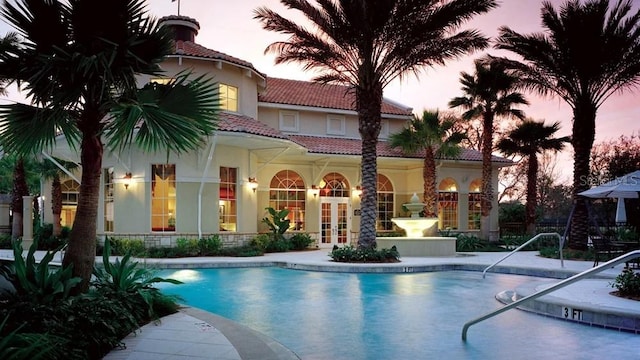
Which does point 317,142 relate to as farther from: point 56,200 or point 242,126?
point 56,200

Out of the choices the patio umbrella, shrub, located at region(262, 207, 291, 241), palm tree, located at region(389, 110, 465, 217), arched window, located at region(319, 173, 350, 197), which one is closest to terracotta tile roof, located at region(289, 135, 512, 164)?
palm tree, located at region(389, 110, 465, 217)

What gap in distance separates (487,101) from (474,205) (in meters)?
6.10

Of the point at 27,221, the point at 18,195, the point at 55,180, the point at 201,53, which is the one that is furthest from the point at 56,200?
the point at 201,53

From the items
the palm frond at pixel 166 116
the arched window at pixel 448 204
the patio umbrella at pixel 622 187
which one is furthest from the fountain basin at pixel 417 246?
the palm frond at pixel 166 116

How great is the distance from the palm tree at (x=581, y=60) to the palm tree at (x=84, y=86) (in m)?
14.9

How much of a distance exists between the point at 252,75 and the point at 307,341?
1622 cm

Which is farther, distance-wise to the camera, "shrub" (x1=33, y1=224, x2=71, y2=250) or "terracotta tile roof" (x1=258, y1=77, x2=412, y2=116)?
"terracotta tile roof" (x1=258, y1=77, x2=412, y2=116)

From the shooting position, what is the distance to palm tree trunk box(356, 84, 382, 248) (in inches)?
635

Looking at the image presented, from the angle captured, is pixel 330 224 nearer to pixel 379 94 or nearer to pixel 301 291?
pixel 379 94

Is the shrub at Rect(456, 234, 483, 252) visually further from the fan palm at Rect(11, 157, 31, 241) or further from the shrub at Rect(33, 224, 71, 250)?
the fan palm at Rect(11, 157, 31, 241)

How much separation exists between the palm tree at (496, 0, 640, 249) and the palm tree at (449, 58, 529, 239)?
362 cm

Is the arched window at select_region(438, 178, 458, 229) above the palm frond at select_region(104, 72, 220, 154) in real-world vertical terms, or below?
below

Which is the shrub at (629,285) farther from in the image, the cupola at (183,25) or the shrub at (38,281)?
the cupola at (183,25)

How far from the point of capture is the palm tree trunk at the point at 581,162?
18000 mm
